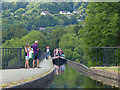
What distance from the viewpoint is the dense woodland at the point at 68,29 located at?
46.9 m

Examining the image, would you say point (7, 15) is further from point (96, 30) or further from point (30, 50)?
point (30, 50)

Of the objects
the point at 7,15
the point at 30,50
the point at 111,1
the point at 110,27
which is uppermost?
the point at 7,15

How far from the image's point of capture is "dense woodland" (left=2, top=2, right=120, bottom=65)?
46875mm

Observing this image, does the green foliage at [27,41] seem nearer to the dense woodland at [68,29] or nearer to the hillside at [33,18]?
the dense woodland at [68,29]

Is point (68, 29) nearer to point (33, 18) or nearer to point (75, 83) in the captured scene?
point (33, 18)

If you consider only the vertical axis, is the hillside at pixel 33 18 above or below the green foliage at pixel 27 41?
above

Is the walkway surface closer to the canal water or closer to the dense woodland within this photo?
the canal water

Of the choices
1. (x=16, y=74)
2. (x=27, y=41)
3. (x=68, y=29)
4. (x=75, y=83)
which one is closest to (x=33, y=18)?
(x=68, y=29)

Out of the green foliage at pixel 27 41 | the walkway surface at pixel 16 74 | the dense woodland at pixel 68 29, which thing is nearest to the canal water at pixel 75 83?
the walkway surface at pixel 16 74

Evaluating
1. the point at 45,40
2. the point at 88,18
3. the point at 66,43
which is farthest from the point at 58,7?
the point at 88,18

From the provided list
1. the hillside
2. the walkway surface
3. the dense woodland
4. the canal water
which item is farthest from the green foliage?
the canal water

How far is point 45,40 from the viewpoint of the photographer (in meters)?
161

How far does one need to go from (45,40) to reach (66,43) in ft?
74.0

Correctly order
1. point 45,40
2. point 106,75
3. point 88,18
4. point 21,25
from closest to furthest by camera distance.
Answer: point 106,75
point 88,18
point 45,40
point 21,25
